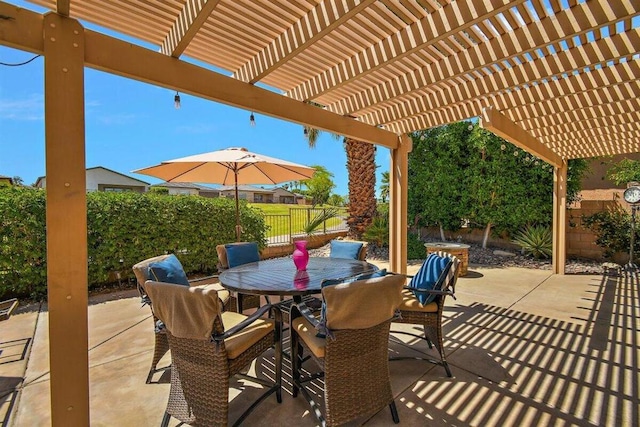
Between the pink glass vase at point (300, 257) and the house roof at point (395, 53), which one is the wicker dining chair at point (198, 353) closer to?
the pink glass vase at point (300, 257)

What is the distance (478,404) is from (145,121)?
32920 millimetres

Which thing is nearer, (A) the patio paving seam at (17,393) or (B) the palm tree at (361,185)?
(A) the patio paving seam at (17,393)

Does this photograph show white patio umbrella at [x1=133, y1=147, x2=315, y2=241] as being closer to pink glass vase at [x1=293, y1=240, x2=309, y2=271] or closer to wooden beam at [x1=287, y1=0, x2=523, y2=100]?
wooden beam at [x1=287, y1=0, x2=523, y2=100]

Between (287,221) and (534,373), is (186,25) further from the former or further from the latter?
(287,221)

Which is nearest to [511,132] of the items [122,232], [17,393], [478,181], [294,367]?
[294,367]

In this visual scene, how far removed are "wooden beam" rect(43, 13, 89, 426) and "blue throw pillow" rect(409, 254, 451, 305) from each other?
264cm

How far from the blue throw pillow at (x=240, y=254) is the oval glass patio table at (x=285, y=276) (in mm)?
516

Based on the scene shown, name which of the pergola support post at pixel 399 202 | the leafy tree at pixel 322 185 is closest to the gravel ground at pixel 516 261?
the pergola support post at pixel 399 202

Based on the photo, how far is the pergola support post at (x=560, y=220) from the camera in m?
6.96

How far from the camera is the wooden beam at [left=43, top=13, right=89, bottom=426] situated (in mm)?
1888

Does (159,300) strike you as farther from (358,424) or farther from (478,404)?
(478,404)

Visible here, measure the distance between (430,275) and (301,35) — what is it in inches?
95.5

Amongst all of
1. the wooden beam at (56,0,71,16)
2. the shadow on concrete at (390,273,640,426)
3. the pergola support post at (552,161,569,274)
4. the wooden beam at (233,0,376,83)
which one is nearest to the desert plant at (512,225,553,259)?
the pergola support post at (552,161,569,274)

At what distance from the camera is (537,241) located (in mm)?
7922
